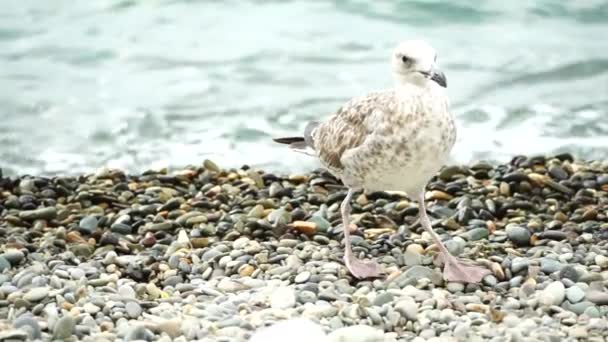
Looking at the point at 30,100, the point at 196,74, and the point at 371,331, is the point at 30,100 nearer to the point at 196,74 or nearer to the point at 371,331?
the point at 196,74

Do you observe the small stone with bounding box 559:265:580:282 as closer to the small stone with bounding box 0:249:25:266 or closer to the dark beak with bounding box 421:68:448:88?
the dark beak with bounding box 421:68:448:88

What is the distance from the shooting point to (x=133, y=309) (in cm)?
582

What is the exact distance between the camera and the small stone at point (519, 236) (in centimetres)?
689

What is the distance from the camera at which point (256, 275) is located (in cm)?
644

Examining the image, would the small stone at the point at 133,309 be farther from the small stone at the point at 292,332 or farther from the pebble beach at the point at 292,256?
the small stone at the point at 292,332

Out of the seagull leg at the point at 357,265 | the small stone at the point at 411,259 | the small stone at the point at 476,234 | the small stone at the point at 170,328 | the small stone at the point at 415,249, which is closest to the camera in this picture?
the small stone at the point at 170,328

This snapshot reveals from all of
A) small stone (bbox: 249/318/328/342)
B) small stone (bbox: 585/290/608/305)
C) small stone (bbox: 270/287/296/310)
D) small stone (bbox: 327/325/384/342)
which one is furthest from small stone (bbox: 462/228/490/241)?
small stone (bbox: 249/318/328/342)

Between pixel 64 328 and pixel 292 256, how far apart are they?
5.05 ft

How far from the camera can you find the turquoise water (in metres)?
10.6

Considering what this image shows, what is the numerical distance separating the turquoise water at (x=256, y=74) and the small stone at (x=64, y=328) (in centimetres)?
441

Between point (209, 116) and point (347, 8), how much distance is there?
393 centimetres

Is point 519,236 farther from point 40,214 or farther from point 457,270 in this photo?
point 40,214

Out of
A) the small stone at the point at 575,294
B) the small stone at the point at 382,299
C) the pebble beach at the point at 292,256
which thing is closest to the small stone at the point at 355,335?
the pebble beach at the point at 292,256

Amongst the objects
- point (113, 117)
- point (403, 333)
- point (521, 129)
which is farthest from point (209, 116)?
point (403, 333)
